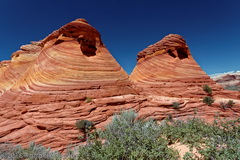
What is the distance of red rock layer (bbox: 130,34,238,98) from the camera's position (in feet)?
46.2

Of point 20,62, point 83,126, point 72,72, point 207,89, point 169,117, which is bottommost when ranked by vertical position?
point 169,117

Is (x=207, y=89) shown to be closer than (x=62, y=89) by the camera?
No

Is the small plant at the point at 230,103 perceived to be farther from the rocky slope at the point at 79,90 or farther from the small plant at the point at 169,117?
the small plant at the point at 169,117

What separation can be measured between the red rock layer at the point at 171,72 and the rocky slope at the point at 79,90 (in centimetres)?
11

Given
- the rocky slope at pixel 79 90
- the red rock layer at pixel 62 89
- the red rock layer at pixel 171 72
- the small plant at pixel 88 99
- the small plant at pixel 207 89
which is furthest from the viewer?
the red rock layer at pixel 171 72

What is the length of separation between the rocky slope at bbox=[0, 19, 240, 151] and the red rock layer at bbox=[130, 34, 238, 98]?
105 mm

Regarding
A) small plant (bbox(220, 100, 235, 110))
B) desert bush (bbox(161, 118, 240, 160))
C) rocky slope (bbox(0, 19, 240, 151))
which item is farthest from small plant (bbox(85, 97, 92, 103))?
small plant (bbox(220, 100, 235, 110))

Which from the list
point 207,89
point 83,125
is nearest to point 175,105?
point 207,89

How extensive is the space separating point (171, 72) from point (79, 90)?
11836 millimetres

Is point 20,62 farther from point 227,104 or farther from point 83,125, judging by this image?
point 227,104

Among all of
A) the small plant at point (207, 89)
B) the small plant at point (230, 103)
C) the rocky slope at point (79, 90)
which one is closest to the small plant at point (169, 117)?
the rocky slope at point (79, 90)

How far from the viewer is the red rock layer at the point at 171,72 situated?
46.2ft

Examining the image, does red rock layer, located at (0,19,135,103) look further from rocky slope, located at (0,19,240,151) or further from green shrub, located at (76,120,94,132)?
green shrub, located at (76,120,94,132)

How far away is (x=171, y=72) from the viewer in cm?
1573
